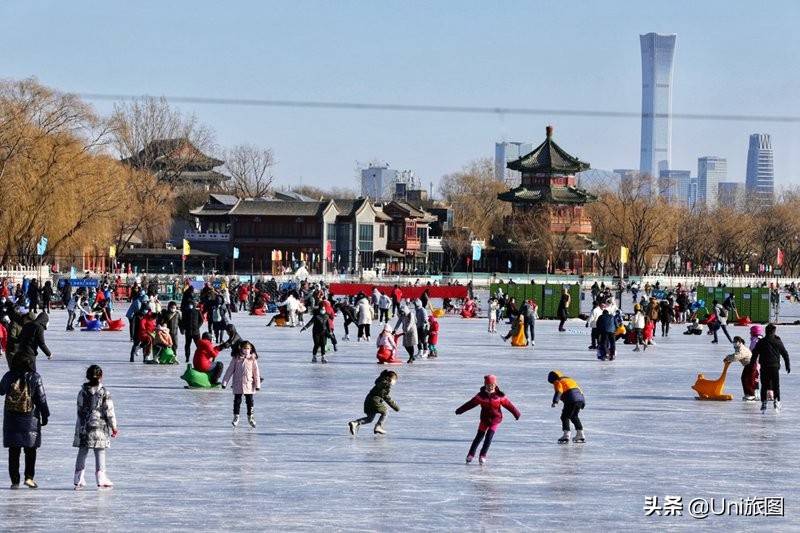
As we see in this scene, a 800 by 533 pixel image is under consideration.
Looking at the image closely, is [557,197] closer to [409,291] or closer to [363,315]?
[409,291]

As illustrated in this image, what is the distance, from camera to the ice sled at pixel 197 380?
24.1m

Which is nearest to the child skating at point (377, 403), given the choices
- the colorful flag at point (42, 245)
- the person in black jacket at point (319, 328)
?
the person in black jacket at point (319, 328)

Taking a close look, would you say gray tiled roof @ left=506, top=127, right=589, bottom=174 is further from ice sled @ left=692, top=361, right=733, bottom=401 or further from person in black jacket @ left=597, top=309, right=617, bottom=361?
ice sled @ left=692, top=361, right=733, bottom=401

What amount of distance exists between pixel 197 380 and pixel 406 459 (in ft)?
26.7

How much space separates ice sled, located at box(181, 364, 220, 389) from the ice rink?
0.32 metres

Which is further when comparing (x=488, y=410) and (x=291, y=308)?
(x=291, y=308)

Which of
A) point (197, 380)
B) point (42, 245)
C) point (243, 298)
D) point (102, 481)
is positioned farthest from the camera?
point (42, 245)

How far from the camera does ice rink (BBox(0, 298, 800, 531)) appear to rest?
1309 cm

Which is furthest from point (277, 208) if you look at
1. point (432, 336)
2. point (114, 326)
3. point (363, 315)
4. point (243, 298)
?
point (432, 336)

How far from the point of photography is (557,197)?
A: 12194 centimetres

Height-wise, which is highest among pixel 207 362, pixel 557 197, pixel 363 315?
pixel 557 197

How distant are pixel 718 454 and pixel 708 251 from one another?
130m

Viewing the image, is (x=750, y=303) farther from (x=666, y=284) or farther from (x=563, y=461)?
(x=666, y=284)

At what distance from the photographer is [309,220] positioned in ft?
361
